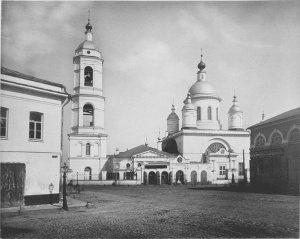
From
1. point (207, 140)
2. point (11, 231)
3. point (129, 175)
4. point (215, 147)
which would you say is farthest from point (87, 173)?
point (11, 231)

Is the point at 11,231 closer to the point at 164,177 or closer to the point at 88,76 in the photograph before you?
the point at 88,76

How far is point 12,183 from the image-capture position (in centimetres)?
1451

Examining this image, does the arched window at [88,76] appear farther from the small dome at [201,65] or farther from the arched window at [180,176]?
the small dome at [201,65]

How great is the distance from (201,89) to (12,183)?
3886 cm

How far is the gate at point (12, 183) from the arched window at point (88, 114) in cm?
2511

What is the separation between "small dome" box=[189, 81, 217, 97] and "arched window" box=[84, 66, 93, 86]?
17101 millimetres

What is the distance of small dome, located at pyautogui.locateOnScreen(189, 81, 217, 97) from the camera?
50.1 metres

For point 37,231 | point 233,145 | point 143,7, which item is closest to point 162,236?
point 37,231

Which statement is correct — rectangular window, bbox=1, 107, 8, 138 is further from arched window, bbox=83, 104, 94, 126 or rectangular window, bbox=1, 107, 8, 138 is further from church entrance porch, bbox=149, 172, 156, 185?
church entrance porch, bbox=149, 172, 156, 185

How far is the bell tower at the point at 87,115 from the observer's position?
38.8 m

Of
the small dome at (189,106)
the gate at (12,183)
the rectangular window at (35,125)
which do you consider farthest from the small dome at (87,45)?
the gate at (12,183)

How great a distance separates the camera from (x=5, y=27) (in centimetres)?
1171

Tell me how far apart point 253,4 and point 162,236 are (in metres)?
8.48

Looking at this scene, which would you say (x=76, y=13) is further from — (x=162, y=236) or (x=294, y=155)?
(x=294, y=155)
